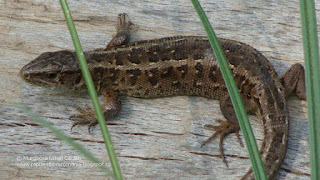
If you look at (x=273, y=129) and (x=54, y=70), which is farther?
(x=54, y=70)

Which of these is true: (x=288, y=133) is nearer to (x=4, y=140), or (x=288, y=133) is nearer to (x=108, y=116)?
(x=108, y=116)

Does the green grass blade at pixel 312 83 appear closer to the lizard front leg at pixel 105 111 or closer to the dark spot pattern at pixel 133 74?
the lizard front leg at pixel 105 111

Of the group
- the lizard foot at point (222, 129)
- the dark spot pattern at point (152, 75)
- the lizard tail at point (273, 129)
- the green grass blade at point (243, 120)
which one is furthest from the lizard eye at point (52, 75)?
the green grass blade at point (243, 120)

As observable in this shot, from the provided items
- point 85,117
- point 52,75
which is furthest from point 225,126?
point 52,75

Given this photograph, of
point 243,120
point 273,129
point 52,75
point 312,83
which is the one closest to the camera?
point 312,83

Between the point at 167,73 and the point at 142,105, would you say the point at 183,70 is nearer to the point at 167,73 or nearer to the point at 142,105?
the point at 167,73

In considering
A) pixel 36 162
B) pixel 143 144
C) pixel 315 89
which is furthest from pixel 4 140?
pixel 315 89
